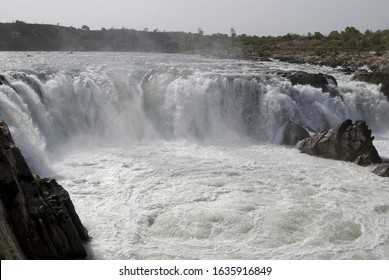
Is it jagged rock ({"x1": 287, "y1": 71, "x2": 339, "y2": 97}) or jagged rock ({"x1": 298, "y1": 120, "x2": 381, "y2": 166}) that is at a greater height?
jagged rock ({"x1": 287, "y1": 71, "x2": 339, "y2": 97})

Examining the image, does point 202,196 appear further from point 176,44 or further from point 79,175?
point 176,44

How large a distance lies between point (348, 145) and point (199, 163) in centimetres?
538

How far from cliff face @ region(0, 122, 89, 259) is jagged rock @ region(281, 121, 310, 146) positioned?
10.6 m

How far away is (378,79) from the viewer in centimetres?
2172

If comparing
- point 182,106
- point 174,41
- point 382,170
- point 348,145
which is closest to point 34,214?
point 382,170

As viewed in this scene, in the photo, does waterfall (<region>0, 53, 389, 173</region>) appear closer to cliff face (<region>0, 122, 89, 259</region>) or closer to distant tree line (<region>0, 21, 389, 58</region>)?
cliff face (<region>0, 122, 89, 259</region>)

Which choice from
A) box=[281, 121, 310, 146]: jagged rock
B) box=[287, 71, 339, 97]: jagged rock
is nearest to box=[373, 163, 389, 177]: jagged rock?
box=[281, 121, 310, 146]: jagged rock

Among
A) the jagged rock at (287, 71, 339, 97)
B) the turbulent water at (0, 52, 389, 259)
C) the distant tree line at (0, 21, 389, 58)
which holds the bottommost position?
the turbulent water at (0, 52, 389, 259)

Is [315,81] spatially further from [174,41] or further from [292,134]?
[174,41]

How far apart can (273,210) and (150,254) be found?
3435mm

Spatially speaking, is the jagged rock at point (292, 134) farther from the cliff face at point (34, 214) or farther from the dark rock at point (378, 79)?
the cliff face at point (34, 214)

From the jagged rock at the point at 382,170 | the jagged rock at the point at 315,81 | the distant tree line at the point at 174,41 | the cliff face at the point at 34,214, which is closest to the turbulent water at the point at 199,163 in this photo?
the jagged rock at the point at 382,170

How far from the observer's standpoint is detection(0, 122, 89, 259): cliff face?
6957 mm
